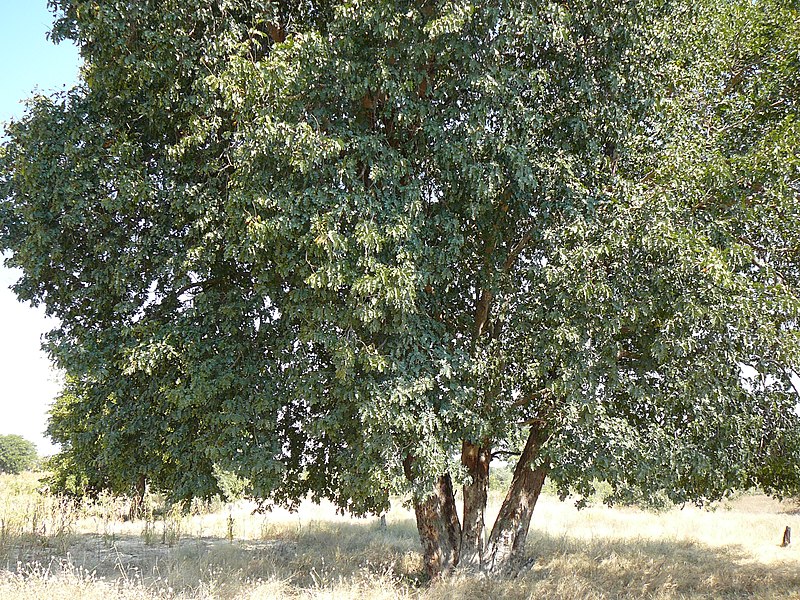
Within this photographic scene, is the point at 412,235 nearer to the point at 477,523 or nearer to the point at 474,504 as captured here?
the point at 474,504

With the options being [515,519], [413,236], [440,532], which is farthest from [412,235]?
[515,519]

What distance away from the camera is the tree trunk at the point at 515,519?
9.54m

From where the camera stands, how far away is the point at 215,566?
30.2 ft

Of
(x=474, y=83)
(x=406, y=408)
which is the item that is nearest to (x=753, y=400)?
(x=406, y=408)

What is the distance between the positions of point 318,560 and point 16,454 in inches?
3747

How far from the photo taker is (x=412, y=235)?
7.14 m

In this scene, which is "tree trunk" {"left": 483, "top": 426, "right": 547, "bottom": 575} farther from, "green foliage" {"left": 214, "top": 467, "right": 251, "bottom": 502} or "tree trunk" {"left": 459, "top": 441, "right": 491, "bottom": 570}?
"green foliage" {"left": 214, "top": 467, "right": 251, "bottom": 502}

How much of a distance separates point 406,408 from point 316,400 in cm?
108

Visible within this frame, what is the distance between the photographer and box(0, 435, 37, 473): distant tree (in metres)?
81.2

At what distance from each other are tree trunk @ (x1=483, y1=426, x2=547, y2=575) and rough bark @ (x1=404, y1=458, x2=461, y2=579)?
0.56 m

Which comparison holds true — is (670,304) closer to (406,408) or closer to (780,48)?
(406,408)

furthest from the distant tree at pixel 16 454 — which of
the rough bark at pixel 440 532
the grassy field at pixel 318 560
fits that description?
the rough bark at pixel 440 532

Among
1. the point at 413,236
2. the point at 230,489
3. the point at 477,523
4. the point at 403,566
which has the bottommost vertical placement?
the point at 403,566

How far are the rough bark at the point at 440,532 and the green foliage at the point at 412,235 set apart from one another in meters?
1.63
